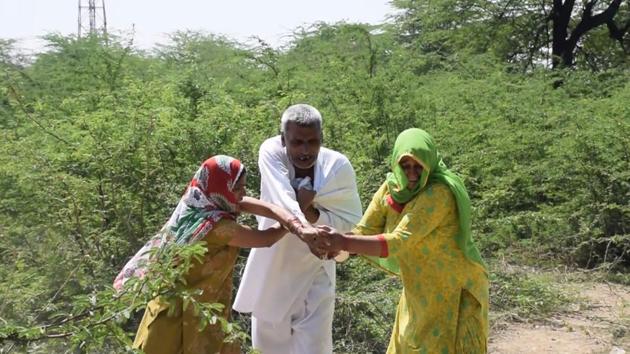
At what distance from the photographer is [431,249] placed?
12.6 feet

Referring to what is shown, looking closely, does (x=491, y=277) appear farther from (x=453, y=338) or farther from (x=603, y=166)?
(x=453, y=338)

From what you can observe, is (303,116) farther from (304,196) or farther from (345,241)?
(345,241)

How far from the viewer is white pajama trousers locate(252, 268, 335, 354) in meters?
4.40

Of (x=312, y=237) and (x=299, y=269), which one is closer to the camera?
(x=312, y=237)

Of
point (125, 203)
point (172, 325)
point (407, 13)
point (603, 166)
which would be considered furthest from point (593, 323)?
point (407, 13)

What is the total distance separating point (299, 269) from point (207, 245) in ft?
2.65

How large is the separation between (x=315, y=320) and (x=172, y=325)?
93cm

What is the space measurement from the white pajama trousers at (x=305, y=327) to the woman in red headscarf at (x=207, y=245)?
60cm

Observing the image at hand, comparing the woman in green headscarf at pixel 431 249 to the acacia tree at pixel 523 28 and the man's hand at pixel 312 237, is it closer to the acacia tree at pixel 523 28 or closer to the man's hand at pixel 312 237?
the man's hand at pixel 312 237

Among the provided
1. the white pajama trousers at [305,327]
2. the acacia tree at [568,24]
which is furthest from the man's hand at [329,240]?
the acacia tree at [568,24]

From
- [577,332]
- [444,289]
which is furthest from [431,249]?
[577,332]

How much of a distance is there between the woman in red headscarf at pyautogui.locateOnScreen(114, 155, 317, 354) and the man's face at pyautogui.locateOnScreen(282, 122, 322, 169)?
0.43m

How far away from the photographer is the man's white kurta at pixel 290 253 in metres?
4.35

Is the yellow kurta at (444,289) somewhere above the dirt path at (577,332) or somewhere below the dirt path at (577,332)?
above
